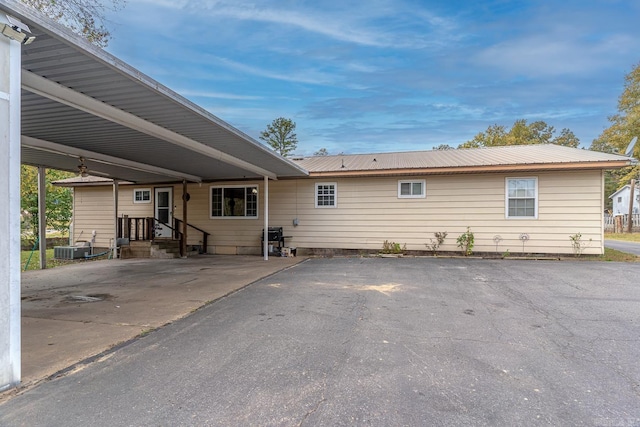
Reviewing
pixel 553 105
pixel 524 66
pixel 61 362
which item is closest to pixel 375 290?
pixel 61 362

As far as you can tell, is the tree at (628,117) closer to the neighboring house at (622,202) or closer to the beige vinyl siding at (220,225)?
the neighboring house at (622,202)

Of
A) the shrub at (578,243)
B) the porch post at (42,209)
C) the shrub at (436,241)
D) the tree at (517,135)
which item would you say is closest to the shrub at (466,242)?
the shrub at (436,241)

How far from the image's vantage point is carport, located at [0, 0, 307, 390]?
102 inches

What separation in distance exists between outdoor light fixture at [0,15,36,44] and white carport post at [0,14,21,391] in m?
0.04

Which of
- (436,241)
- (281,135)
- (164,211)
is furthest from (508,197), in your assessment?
(281,135)

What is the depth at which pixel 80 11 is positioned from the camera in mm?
8055

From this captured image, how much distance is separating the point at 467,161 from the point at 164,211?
11333 millimetres

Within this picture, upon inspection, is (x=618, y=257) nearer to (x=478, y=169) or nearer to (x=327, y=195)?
(x=478, y=169)

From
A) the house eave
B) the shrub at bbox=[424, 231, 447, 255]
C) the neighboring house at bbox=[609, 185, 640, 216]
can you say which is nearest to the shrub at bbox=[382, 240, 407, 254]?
the shrub at bbox=[424, 231, 447, 255]

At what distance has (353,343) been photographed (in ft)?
11.6

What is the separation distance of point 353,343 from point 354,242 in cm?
784

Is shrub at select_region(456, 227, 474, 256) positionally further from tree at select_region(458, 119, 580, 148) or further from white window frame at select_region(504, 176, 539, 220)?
tree at select_region(458, 119, 580, 148)

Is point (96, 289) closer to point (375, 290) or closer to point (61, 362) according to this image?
point (61, 362)

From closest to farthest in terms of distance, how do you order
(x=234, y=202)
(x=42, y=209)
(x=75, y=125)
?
(x=75, y=125), (x=42, y=209), (x=234, y=202)
